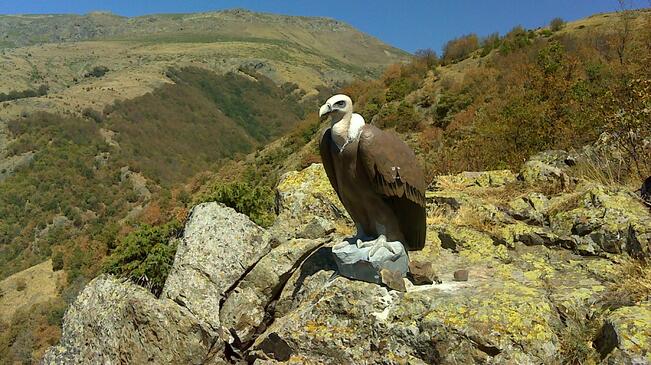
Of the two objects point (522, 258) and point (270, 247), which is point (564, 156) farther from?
point (270, 247)

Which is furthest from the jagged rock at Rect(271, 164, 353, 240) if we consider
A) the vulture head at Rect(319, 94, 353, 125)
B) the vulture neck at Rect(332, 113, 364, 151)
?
the vulture head at Rect(319, 94, 353, 125)

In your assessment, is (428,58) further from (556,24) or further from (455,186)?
(455,186)

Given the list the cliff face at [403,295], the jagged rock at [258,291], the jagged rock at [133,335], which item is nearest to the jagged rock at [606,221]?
the cliff face at [403,295]

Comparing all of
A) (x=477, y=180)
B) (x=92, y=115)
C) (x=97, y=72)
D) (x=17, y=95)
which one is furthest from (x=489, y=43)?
(x=97, y=72)

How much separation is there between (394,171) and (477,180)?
595 cm

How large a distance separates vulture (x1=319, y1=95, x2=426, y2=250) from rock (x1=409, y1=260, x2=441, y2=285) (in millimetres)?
342

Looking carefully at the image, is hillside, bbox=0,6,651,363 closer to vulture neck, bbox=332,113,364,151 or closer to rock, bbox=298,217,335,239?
rock, bbox=298,217,335,239

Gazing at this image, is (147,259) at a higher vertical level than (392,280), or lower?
lower

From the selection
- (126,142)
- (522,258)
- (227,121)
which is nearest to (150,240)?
(522,258)

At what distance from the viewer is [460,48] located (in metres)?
44.3

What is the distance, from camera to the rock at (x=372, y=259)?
5426mm

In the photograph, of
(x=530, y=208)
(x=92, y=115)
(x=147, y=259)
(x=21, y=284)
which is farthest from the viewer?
(x=92, y=115)

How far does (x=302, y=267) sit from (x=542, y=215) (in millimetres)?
3999

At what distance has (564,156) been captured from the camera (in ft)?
38.1
